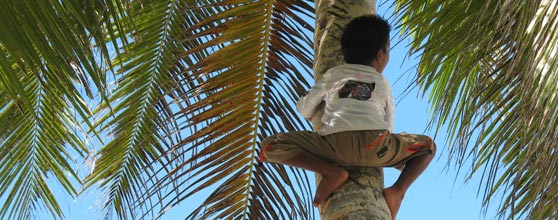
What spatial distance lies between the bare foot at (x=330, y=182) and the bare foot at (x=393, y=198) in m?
0.17

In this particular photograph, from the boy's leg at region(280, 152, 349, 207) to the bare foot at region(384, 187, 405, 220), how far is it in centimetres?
17

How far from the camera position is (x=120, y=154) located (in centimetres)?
612

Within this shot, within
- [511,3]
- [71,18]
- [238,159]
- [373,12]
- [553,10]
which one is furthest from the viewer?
[238,159]

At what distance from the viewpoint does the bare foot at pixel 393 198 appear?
10.7 feet

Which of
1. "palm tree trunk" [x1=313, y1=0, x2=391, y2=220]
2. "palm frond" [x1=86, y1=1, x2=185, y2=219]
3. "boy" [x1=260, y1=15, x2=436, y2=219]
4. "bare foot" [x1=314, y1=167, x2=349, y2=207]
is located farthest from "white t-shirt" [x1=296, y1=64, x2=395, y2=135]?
"palm frond" [x1=86, y1=1, x2=185, y2=219]

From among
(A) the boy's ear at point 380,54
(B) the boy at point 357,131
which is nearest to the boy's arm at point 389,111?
(B) the boy at point 357,131

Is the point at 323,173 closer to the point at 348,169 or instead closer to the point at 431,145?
the point at 348,169

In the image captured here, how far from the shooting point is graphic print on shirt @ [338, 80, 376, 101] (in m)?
3.50

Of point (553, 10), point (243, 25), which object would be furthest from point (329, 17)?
point (243, 25)

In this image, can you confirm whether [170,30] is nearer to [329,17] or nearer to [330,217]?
[329,17]

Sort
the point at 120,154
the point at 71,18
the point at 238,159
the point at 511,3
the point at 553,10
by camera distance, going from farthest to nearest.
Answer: the point at 120,154, the point at 238,159, the point at 71,18, the point at 511,3, the point at 553,10

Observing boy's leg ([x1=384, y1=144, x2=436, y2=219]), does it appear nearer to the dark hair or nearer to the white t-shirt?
the white t-shirt

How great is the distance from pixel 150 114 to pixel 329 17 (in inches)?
99.2

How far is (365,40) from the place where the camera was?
3.59 m
